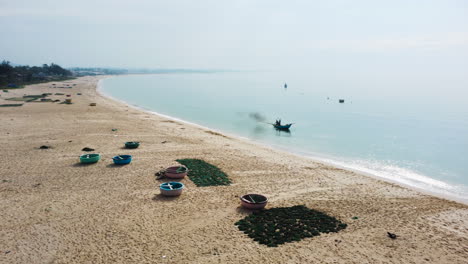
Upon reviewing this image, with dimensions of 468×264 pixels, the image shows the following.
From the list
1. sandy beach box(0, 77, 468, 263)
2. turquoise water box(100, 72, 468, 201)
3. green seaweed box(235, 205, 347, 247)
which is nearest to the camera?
sandy beach box(0, 77, 468, 263)

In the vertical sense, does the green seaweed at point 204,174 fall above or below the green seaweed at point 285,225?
below

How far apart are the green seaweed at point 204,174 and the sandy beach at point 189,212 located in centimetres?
49

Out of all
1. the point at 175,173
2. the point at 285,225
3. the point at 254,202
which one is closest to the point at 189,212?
the point at 254,202

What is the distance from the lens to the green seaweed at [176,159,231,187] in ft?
45.6

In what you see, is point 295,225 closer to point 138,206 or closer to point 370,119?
point 138,206

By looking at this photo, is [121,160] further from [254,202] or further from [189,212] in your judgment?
[254,202]

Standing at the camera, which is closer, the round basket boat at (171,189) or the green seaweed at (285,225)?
the green seaweed at (285,225)

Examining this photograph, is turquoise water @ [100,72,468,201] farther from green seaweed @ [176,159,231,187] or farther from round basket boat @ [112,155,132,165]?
round basket boat @ [112,155,132,165]

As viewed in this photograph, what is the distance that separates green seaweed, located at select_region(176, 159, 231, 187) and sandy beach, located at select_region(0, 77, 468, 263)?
0.49m

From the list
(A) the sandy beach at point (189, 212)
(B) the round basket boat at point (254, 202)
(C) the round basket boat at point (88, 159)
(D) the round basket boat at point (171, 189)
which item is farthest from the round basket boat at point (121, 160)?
(B) the round basket boat at point (254, 202)

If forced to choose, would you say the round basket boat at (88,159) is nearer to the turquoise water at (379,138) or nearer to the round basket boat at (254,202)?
the round basket boat at (254,202)

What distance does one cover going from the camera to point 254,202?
439 inches

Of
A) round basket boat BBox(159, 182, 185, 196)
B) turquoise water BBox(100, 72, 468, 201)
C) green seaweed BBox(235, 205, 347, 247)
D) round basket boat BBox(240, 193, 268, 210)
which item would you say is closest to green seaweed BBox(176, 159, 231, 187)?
round basket boat BBox(159, 182, 185, 196)

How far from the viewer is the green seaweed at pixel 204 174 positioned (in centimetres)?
1391
